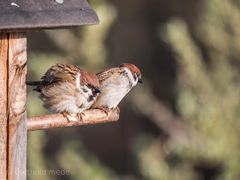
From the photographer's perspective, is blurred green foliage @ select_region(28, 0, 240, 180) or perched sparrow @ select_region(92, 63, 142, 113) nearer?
perched sparrow @ select_region(92, 63, 142, 113)

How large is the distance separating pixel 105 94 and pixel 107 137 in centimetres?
559

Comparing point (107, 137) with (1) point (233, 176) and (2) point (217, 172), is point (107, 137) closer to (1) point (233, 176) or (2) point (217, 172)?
(2) point (217, 172)

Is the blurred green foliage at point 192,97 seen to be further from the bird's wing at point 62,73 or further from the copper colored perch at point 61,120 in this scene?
the copper colored perch at point 61,120

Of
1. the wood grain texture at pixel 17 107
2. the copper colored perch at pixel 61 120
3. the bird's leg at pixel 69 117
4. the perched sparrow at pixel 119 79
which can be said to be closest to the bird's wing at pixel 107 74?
the perched sparrow at pixel 119 79

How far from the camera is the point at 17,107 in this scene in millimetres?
3580

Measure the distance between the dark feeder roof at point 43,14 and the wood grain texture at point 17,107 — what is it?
23 centimetres

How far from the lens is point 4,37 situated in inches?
137

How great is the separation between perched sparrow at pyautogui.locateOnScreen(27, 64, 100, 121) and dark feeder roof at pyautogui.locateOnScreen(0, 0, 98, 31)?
33.1 inches

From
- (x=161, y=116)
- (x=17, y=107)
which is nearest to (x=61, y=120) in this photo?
(x=17, y=107)

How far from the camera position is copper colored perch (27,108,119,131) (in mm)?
3625

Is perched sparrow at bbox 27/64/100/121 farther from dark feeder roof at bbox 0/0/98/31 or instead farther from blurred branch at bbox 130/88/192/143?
blurred branch at bbox 130/88/192/143

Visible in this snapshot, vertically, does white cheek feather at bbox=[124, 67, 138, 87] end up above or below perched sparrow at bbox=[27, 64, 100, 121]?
below

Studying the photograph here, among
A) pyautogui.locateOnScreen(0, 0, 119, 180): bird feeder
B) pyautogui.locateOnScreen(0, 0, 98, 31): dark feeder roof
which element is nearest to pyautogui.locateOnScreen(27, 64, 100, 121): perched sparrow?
pyautogui.locateOnScreen(0, 0, 119, 180): bird feeder

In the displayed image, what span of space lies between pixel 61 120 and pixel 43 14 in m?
0.59
